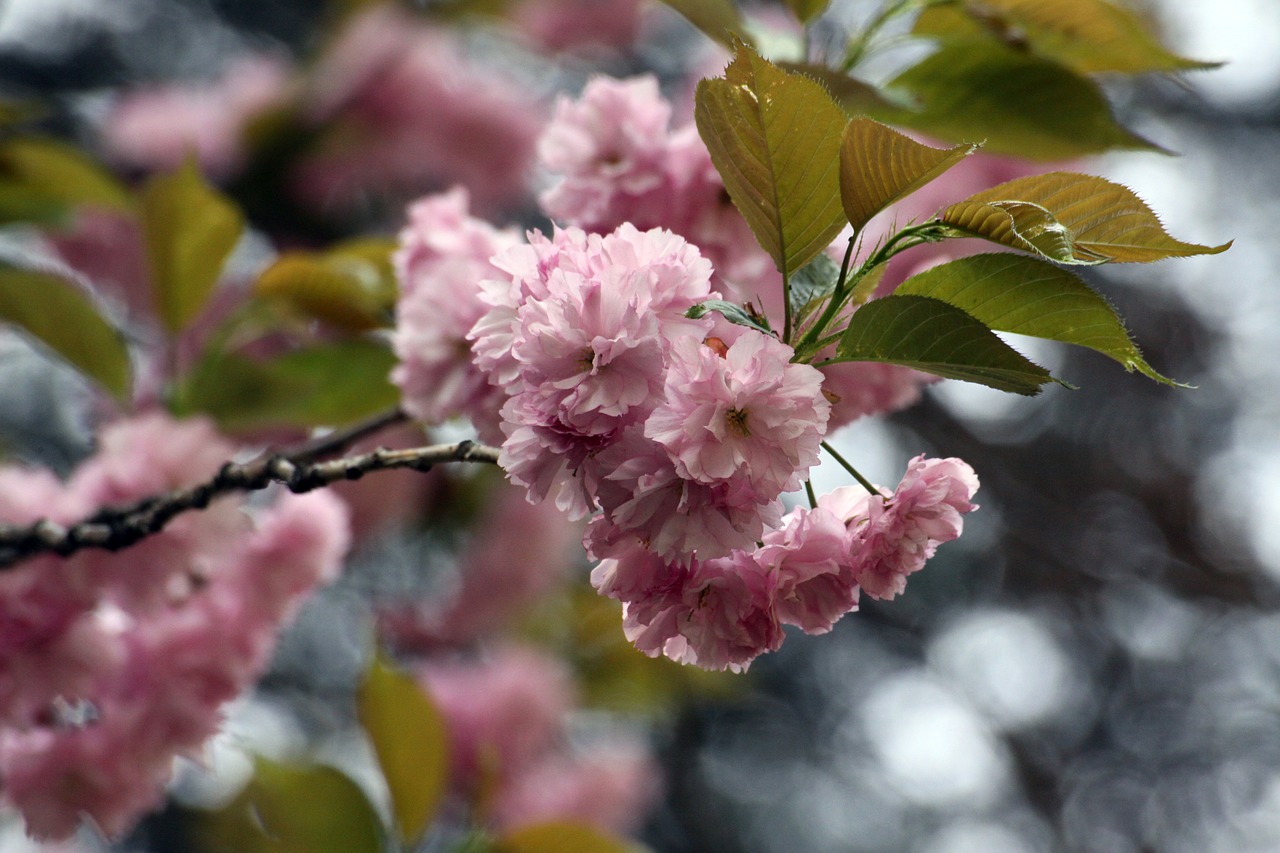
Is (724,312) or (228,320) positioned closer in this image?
(724,312)

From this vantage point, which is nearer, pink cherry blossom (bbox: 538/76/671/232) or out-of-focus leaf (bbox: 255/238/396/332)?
pink cherry blossom (bbox: 538/76/671/232)

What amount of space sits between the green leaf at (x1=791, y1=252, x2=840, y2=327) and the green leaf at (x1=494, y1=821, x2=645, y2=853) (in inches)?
35.7

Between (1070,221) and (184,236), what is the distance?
102cm

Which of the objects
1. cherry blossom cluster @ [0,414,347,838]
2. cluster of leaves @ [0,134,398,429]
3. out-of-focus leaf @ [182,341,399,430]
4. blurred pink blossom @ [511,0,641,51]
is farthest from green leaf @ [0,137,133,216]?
blurred pink blossom @ [511,0,641,51]

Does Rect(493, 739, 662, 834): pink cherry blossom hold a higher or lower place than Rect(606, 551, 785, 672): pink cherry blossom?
lower

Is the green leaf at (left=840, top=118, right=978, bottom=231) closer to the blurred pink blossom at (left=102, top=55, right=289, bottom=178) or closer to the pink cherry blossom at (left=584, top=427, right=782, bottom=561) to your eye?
the pink cherry blossom at (left=584, top=427, right=782, bottom=561)

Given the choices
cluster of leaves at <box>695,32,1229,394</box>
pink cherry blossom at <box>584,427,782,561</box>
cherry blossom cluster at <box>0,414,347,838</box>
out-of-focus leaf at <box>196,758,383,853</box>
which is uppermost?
cluster of leaves at <box>695,32,1229,394</box>

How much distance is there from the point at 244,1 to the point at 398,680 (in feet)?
8.73

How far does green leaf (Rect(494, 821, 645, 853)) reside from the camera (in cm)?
130

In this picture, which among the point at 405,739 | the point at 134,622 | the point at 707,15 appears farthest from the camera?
the point at 405,739

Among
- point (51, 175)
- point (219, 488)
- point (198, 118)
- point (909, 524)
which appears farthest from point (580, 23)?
point (909, 524)

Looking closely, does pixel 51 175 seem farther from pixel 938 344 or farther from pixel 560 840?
pixel 938 344

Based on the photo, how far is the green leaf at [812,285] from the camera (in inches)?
24.1

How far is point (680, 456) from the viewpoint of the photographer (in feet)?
1.54
